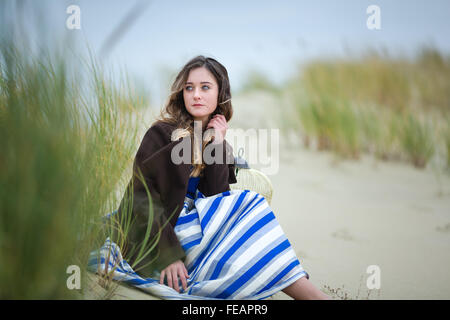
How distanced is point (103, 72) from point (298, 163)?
13.9 feet

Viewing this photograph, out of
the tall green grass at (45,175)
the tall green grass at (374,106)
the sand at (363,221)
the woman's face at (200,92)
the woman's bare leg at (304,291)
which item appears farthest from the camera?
the tall green grass at (374,106)

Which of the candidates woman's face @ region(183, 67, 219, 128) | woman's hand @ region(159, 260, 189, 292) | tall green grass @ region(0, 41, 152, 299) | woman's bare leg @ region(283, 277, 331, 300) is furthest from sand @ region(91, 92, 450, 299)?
tall green grass @ region(0, 41, 152, 299)

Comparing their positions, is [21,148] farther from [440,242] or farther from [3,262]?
[440,242]

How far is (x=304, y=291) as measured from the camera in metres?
1.62

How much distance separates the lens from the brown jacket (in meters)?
1.70

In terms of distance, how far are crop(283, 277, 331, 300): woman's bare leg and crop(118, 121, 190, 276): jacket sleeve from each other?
537mm

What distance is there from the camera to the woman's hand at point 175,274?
168cm

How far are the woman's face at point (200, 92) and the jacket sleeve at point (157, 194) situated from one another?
0.24 metres

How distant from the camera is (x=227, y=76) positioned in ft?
7.32

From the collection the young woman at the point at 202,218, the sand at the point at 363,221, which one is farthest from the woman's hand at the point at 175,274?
the sand at the point at 363,221

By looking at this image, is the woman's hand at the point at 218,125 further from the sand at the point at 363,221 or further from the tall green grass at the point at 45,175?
the tall green grass at the point at 45,175

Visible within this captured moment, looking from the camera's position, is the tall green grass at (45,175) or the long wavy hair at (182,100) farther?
the long wavy hair at (182,100)

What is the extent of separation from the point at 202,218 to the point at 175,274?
0.30 metres
